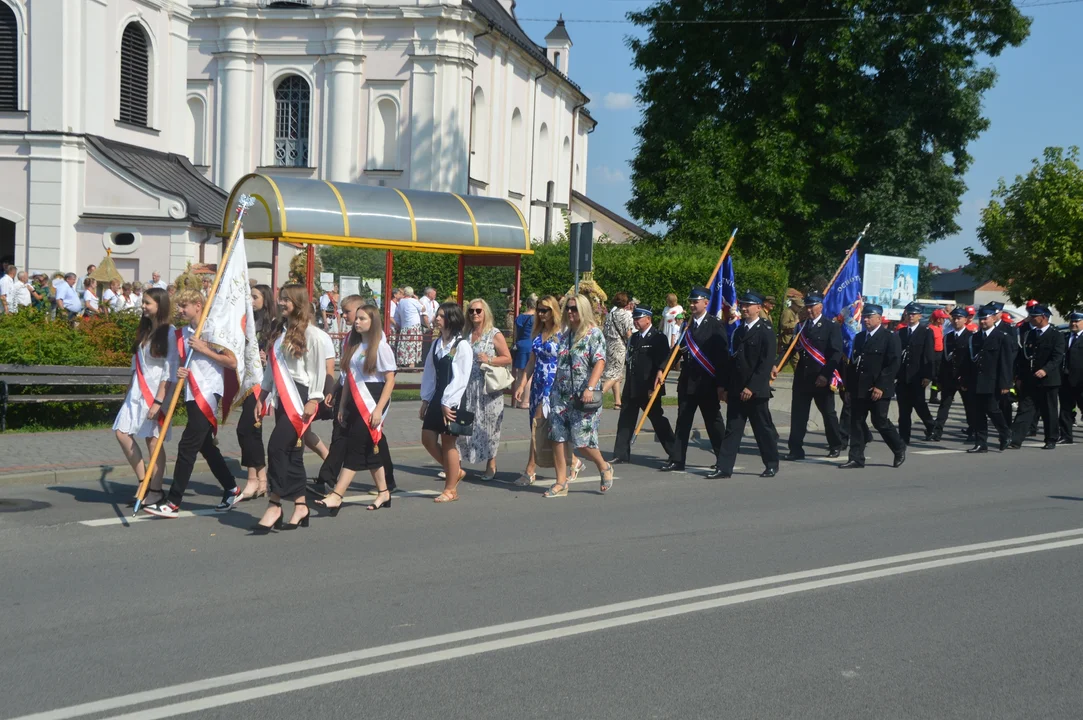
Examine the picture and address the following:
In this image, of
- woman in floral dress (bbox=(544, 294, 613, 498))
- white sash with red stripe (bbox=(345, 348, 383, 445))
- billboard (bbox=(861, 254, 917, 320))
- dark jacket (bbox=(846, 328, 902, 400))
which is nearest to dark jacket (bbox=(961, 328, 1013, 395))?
dark jacket (bbox=(846, 328, 902, 400))

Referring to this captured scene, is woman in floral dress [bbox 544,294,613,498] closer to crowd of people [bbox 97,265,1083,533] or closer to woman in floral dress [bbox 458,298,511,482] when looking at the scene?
crowd of people [bbox 97,265,1083,533]

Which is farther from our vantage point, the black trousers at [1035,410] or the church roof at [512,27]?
the church roof at [512,27]

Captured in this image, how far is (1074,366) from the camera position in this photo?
1638 centimetres

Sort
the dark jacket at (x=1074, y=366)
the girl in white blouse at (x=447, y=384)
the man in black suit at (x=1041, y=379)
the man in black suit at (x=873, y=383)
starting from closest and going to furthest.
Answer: the girl in white blouse at (x=447, y=384) → the man in black suit at (x=873, y=383) → the man in black suit at (x=1041, y=379) → the dark jacket at (x=1074, y=366)

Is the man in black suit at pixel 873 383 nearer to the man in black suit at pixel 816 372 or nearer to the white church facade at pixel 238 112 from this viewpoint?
the man in black suit at pixel 816 372

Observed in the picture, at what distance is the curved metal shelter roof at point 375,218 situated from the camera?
16156mm

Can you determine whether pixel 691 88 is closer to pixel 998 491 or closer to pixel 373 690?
pixel 998 491

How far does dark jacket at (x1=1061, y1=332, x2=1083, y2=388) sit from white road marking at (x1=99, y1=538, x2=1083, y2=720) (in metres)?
9.03

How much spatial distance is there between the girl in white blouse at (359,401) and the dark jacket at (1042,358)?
1010 centimetres

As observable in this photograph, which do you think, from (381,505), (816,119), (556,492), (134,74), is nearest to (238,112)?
(134,74)

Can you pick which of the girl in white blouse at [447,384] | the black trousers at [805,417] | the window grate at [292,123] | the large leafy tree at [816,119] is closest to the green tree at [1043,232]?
the large leafy tree at [816,119]

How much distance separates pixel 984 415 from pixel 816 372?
11.1 feet

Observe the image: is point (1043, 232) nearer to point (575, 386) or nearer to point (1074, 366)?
point (1074, 366)

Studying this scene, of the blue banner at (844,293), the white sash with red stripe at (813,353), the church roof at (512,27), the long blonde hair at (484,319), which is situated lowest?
the white sash with red stripe at (813,353)
